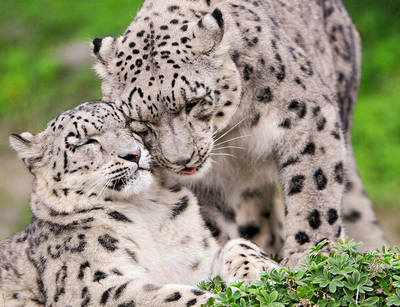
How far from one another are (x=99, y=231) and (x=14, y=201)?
303 inches

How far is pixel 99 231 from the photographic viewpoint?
482cm

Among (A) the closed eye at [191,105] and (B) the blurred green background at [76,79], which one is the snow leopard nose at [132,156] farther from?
(B) the blurred green background at [76,79]

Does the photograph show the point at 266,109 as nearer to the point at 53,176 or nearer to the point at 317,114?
the point at 317,114

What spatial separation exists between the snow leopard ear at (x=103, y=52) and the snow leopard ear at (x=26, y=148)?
78 centimetres

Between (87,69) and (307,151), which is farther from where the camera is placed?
(87,69)

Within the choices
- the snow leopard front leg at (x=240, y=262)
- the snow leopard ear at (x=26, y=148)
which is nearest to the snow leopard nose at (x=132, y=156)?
the snow leopard ear at (x=26, y=148)

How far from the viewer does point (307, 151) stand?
214 inches

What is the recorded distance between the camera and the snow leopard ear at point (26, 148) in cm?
502

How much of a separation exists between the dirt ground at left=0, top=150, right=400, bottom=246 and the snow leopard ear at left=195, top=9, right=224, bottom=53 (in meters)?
6.50

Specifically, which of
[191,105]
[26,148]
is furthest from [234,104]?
[26,148]

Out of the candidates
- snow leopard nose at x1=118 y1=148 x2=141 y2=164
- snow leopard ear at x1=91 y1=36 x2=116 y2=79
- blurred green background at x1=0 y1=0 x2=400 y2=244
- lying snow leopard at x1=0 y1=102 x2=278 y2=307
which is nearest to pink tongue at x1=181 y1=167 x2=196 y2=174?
lying snow leopard at x1=0 y1=102 x2=278 y2=307

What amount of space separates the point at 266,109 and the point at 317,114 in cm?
45

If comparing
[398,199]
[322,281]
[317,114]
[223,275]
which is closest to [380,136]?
[398,199]

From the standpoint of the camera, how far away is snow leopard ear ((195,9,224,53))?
199 inches
